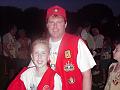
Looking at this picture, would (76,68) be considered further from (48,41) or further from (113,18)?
(113,18)

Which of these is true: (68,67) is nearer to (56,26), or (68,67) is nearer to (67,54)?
(67,54)

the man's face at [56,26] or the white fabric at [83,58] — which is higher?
the man's face at [56,26]

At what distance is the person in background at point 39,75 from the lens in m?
3.35

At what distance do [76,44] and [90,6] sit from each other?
27.6 feet

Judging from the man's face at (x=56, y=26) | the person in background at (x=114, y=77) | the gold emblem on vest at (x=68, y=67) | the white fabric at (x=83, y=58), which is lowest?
the person in background at (x=114, y=77)

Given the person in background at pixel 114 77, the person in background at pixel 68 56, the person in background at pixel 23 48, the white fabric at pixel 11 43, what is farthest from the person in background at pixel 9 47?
the person in background at pixel 68 56

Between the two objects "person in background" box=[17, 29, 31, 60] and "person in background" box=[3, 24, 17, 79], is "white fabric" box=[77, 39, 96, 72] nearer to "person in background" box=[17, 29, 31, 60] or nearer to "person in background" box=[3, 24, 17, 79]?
"person in background" box=[17, 29, 31, 60]

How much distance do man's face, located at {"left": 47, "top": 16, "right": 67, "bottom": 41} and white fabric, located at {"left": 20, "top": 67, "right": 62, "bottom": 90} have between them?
0.43 m

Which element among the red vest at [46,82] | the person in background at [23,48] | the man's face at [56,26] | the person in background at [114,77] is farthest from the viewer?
the person in background at [23,48]

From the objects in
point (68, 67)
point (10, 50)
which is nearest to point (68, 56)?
point (68, 67)

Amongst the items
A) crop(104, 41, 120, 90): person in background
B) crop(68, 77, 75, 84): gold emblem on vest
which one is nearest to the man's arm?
crop(68, 77, 75, 84): gold emblem on vest

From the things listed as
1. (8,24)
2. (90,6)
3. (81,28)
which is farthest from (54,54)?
(90,6)

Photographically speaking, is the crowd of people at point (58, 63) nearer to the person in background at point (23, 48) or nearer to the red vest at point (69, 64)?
the red vest at point (69, 64)

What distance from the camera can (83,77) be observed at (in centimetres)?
366
